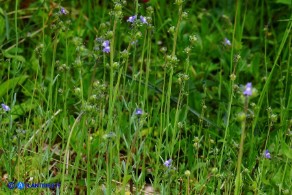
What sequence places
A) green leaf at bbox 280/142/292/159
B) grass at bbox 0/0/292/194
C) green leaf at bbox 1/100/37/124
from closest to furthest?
1. grass at bbox 0/0/292/194
2. green leaf at bbox 280/142/292/159
3. green leaf at bbox 1/100/37/124

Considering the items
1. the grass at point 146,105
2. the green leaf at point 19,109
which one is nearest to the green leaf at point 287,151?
the grass at point 146,105

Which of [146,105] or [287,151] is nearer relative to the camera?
[287,151]

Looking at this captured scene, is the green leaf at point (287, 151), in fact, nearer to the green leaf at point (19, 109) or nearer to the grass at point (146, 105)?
the grass at point (146, 105)

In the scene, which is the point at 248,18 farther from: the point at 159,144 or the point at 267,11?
the point at 159,144

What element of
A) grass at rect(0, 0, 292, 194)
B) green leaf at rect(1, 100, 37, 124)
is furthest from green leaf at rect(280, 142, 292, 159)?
green leaf at rect(1, 100, 37, 124)

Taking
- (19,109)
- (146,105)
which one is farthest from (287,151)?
(19,109)

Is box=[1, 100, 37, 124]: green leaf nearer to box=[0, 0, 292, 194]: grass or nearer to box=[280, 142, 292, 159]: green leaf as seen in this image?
box=[0, 0, 292, 194]: grass

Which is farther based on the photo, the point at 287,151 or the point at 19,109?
the point at 19,109

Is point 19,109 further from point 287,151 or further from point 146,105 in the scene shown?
point 287,151
